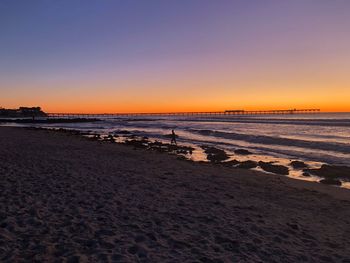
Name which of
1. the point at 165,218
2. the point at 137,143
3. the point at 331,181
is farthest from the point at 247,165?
the point at 137,143

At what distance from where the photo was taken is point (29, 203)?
8.52 meters

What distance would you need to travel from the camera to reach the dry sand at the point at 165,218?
6.04 meters

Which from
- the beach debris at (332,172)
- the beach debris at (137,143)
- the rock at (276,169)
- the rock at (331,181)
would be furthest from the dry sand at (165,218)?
the beach debris at (137,143)

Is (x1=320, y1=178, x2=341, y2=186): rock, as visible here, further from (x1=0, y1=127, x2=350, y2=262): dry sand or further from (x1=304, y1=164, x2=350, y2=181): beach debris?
(x1=0, y1=127, x2=350, y2=262): dry sand

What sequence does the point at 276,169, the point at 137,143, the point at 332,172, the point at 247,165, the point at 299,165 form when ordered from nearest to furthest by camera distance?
the point at 332,172 < the point at 276,169 < the point at 247,165 < the point at 299,165 < the point at 137,143

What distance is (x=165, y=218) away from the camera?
789 centimetres

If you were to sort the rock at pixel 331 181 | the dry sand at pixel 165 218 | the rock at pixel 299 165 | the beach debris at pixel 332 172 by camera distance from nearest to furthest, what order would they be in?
the dry sand at pixel 165 218 → the rock at pixel 331 181 → the beach debris at pixel 332 172 → the rock at pixel 299 165

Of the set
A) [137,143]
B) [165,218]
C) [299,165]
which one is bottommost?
[299,165]

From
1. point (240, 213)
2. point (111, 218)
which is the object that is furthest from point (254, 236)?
point (111, 218)

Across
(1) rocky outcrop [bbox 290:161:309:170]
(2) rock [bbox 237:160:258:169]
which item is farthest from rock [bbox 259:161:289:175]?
(1) rocky outcrop [bbox 290:161:309:170]

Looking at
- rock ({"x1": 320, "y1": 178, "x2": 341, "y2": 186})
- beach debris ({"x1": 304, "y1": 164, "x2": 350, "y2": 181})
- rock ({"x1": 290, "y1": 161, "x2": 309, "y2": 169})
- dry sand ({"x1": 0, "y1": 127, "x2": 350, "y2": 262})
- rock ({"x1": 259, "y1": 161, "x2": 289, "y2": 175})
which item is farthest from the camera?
rock ({"x1": 290, "y1": 161, "x2": 309, "y2": 169})

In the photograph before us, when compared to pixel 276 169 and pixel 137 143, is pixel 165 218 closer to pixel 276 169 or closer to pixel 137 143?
pixel 276 169

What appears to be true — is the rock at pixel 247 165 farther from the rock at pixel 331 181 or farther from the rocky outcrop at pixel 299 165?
the rock at pixel 331 181

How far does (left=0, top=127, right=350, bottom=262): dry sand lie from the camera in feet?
19.8
